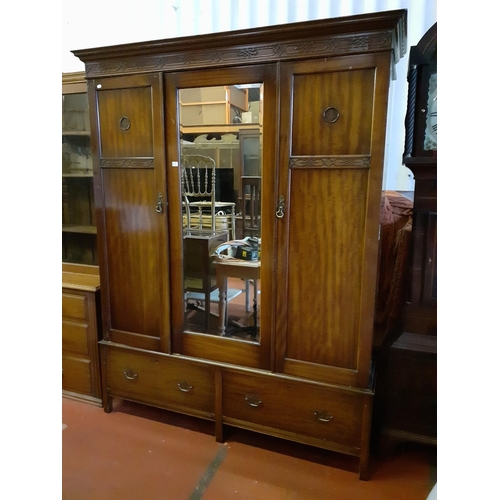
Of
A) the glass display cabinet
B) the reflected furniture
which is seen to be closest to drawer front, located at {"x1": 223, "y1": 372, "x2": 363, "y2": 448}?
the reflected furniture

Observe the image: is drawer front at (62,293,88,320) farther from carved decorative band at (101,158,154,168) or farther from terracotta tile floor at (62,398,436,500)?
carved decorative band at (101,158,154,168)

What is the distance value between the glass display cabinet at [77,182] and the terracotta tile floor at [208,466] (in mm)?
986

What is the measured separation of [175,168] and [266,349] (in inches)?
34.1

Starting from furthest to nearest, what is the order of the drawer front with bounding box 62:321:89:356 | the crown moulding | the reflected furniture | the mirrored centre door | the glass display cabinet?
the glass display cabinet
the drawer front with bounding box 62:321:89:356
the reflected furniture
the mirrored centre door
the crown moulding

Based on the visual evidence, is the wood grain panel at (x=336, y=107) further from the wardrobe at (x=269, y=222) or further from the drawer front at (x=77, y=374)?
the drawer front at (x=77, y=374)

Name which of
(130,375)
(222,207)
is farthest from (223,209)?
(130,375)

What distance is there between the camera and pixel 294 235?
1.46 meters

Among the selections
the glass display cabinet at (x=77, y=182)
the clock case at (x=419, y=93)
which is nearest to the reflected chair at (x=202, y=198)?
the clock case at (x=419, y=93)

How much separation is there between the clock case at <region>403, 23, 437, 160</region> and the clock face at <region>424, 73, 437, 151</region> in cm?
1

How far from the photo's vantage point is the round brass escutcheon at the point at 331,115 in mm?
1327

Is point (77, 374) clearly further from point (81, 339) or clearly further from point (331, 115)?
point (331, 115)

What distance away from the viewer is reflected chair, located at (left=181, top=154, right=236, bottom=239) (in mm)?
1618
